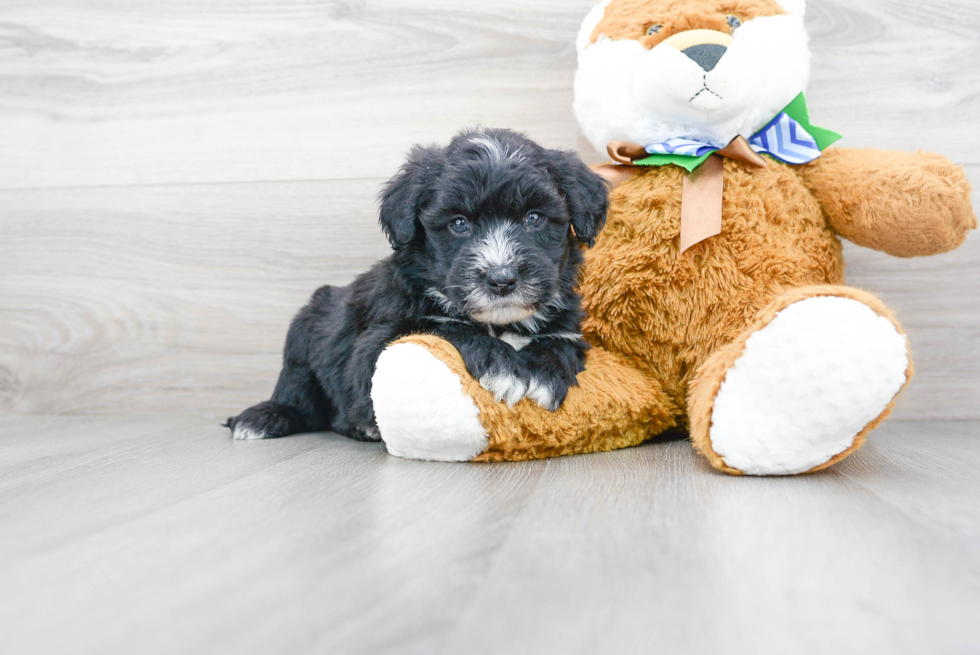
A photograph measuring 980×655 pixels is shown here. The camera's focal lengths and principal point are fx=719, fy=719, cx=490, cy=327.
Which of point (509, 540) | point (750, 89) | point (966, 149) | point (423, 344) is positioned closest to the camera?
point (509, 540)

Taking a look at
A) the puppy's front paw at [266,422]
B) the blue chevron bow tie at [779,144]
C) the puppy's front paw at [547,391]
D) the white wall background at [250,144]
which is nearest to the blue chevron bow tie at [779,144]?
the blue chevron bow tie at [779,144]

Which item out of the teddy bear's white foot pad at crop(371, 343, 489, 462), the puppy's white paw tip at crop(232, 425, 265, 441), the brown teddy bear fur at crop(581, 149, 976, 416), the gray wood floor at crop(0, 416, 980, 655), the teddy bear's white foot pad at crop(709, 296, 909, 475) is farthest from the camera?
the puppy's white paw tip at crop(232, 425, 265, 441)

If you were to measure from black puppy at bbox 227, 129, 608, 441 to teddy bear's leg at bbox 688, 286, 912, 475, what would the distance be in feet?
1.14

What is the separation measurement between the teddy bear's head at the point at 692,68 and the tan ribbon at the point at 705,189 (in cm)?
4

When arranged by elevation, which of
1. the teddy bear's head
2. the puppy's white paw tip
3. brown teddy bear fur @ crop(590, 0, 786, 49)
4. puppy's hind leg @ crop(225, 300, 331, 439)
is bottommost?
the puppy's white paw tip

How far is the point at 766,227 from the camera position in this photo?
1.60 metres

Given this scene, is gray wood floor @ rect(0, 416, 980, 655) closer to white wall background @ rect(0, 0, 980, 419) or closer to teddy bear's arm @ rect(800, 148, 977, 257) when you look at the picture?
teddy bear's arm @ rect(800, 148, 977, 257)

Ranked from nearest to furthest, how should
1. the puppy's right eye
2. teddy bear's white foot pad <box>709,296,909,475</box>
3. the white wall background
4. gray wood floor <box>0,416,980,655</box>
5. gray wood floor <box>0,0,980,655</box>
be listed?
1. gray wood floor <box>0,416,980,655</box>
2. gray wood floor <box>0,0,980,655</box>
3. teddy bear's white foot pad <box>709,296,909,475</box>
4. the puppy's right eye
5. the white wall background

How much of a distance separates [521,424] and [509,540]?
48 centimetres

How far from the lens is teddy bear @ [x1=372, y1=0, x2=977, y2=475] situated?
140cm

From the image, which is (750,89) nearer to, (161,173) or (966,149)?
(966,149)

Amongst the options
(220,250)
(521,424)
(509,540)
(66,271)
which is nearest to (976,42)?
(521,424)

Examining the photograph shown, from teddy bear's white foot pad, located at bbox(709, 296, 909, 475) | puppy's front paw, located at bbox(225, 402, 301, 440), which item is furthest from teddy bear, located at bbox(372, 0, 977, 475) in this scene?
puppy's front paw, located at bbox(225, 402, 301, 440)

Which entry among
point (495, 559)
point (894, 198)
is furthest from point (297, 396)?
point (894, 198)
